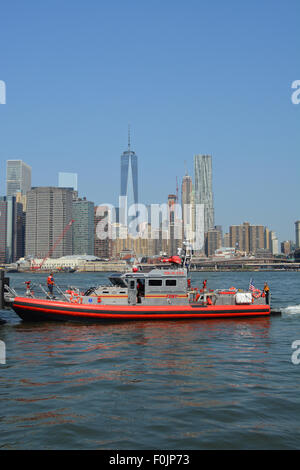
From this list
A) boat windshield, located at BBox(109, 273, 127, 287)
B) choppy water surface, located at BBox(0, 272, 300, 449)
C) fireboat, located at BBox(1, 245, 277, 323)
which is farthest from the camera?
boat windshield, located at BBox(109, 273, 127, 287)

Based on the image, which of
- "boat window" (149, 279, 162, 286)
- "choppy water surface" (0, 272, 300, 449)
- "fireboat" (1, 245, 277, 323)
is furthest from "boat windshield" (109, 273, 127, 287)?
"choppy water surface" (0, 272, 300, 449)

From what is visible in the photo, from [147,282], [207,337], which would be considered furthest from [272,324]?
[147,282]

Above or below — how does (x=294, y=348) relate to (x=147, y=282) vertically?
below

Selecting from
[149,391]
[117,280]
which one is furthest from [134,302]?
[149,391]

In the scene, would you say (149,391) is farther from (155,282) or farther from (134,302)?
(155,282)

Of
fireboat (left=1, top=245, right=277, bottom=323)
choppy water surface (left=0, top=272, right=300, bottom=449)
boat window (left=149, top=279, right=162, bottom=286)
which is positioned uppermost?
boat window (left=149, top=279, right=162, bottom=286)

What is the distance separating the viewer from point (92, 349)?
1797cm

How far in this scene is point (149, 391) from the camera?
12.3m

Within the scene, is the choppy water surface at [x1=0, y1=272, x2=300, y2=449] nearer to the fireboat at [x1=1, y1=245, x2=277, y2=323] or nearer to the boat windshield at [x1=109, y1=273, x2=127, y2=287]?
the fireboat at [x1=1, y1=245, x2=277, y2=323]

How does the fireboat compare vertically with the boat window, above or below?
below

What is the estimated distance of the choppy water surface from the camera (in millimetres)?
9281
